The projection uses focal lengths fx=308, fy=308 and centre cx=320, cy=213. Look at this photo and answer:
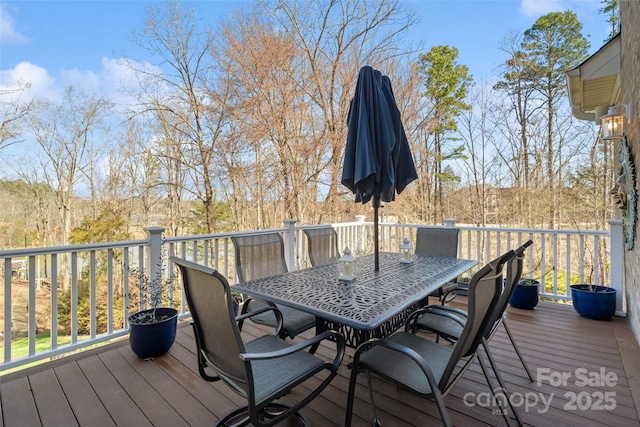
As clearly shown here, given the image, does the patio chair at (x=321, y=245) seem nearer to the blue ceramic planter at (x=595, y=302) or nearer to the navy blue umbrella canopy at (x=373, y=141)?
the navy blue umbrella canopy at (x=373, y=141)

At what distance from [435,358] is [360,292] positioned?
605 millimetres

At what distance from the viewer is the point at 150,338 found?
2.71 m

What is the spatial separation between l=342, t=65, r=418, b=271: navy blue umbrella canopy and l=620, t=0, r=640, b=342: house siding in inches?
92.2

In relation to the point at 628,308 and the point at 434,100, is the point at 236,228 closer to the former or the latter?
the point at 434,100

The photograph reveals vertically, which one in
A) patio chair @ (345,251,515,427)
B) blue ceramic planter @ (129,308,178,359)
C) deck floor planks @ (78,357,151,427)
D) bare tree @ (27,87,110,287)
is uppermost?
bare tree @ (27,87,110,287)

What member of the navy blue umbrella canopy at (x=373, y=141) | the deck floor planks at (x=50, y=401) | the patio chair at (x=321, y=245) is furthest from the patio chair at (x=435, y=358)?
the deck floor planks at (x=50, y=401)

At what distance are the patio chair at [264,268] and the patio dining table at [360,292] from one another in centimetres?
21

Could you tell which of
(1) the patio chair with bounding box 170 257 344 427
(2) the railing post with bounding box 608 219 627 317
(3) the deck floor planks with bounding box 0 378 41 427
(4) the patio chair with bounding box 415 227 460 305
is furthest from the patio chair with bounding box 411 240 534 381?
(3) the deck floor planks with bounding box 0 378 41 427

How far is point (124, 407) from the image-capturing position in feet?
6.81

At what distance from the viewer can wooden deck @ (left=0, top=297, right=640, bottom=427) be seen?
76.8 inches

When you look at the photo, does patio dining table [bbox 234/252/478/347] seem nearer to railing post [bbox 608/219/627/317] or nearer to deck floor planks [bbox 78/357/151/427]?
deck floor planks [bbox 78/357/151/427]

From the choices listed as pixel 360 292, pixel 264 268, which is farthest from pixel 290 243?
pixel 360 292

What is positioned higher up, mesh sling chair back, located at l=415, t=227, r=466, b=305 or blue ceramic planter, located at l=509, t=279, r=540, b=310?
mesh sling chair back, located at l=415, t=227, r=466, b=305

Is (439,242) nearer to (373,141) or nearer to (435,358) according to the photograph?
(373,141)
